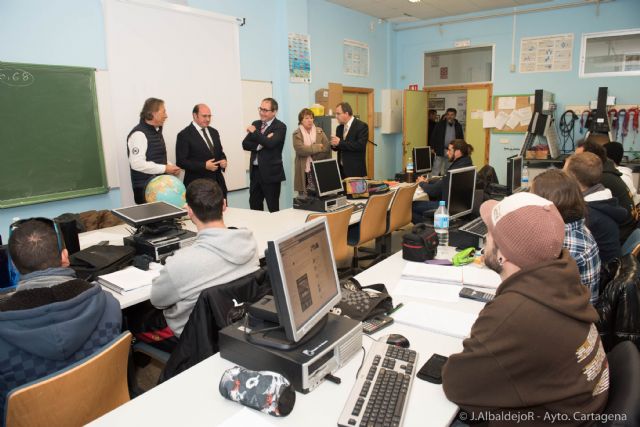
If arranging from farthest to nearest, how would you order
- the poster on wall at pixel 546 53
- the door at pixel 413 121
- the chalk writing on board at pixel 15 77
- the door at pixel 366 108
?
the door at pixel 413 121, the door at pixel 366 108, the poster on wall at pixel 546 53, the chalk writing on board at pixel 15 77

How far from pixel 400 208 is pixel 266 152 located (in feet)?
5.70

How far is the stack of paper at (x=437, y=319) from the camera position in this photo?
167 cm

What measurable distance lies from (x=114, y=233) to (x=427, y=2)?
5905mm

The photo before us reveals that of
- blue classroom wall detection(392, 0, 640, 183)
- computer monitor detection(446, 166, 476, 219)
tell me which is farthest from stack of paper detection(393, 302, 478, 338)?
blue classroom wall detection(392, 0, 640, 183)

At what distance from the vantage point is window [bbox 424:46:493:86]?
8.50 m

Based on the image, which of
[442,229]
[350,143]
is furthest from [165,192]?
[350,143]

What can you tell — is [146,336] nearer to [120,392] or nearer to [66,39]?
[120,392]

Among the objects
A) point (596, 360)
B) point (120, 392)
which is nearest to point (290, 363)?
point (120, 392)

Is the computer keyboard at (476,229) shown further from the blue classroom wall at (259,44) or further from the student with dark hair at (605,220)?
the blue classroom wall at (259,44)

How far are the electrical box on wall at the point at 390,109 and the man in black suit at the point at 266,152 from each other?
140 inches

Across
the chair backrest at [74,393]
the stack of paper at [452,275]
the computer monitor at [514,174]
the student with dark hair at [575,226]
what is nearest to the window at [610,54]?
the computer monitor at [514,174]

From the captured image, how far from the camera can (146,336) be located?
89.2 inches

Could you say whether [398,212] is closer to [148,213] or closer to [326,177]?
[326,177]

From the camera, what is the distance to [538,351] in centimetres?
109
